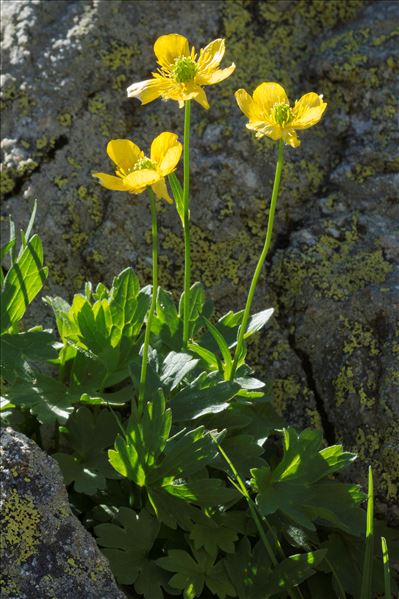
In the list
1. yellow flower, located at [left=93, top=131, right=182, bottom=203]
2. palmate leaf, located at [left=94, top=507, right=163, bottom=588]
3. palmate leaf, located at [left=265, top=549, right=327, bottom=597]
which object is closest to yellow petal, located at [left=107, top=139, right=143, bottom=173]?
yellow flower, located at [left=93, top=131, right=182, bottom=203]

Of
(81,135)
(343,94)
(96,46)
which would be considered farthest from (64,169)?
(343,94)

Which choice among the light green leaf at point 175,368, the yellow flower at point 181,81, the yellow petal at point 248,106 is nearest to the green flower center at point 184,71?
the yellow flower at point 181,81

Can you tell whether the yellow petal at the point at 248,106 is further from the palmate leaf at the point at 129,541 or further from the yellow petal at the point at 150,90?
the palmate leaf at the point at 129,541

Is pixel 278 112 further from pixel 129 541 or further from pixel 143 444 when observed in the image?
pixel 129 541

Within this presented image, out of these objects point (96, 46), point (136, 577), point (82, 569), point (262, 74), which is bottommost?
point (136, 577)

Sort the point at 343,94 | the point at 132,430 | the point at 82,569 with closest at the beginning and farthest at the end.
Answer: the point at 82,569, the point at 132,430, the point at 343,94

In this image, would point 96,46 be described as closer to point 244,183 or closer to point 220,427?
point 244,183
